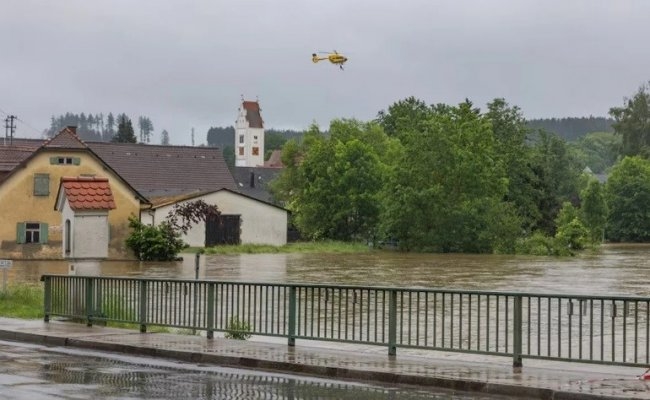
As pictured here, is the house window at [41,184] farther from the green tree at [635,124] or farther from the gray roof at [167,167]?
the green tree at [635,124]

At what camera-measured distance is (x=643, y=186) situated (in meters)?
136

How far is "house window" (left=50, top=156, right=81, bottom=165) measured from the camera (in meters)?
73.2

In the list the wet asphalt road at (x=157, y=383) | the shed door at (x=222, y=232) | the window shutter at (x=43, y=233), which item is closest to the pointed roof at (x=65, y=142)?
the window shutter at (x=43, y=233)

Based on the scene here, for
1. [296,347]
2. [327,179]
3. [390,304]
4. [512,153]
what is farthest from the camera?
[512,153]

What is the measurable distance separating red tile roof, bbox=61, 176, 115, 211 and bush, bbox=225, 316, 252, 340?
4.65 meters

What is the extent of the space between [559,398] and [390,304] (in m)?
4.12

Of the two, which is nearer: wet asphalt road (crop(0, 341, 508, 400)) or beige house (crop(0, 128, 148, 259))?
wet asphalt road (crop(0, 341, 508, 400))

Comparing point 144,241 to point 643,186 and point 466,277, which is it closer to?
point 466,277

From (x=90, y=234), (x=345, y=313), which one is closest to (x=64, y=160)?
(x=90, y=234)

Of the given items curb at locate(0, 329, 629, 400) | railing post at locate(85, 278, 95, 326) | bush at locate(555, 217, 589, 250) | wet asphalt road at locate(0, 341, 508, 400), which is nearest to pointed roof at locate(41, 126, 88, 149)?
bush at locate(555, 217, 589, 250)

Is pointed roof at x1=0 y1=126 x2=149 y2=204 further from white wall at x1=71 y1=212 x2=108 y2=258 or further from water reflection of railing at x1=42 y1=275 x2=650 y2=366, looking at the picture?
water reflection of railing at x1=42 y1=275 x2=650 y2=366

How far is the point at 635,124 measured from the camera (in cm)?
14625

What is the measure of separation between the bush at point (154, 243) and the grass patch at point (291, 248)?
2.50 m

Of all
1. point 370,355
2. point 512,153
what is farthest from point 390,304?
point 512,153
